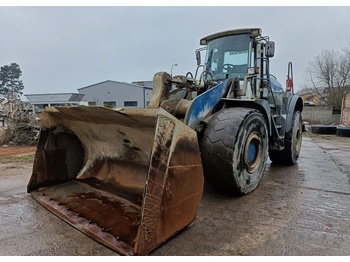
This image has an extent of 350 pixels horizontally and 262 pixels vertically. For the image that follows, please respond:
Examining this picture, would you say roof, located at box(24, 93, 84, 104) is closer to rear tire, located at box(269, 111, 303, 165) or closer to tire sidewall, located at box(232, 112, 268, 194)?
rear tire, located at box(269, 111, 303, 165)

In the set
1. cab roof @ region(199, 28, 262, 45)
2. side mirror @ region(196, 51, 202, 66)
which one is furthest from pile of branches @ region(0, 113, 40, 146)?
Result: cab roof @ region(199, 28, 262, 45)

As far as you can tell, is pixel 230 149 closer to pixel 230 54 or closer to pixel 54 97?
pixel 230 54

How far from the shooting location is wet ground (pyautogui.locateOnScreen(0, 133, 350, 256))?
A: 2234 mm

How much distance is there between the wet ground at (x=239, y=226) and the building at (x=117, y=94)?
28157 millimetres

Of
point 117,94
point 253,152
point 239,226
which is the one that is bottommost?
point 239,226

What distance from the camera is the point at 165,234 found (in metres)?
2.21

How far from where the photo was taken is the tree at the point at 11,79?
4322 cm

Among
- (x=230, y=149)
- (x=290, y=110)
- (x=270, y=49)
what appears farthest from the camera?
(x=290, y=110)

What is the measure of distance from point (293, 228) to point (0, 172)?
505 cm

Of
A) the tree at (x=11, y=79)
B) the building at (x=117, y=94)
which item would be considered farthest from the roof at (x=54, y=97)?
the tree at (x=11, y=79)

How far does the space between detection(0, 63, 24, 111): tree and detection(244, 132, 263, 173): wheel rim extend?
155ft

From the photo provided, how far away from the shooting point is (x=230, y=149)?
2.98 meters

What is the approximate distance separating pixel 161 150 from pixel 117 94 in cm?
3274

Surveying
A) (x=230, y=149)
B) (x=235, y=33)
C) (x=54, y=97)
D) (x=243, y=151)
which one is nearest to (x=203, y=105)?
(x=230, y=149)
